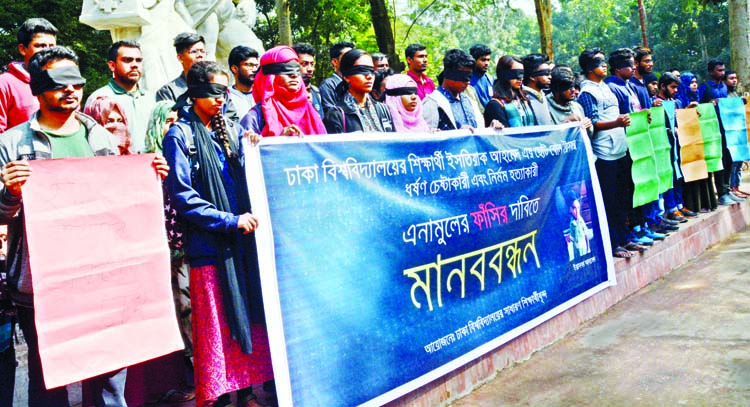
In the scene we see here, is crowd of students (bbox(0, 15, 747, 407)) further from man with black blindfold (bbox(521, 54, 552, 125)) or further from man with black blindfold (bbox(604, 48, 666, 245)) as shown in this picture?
man with black blindfold (bbox(604, 48, 666, 245))

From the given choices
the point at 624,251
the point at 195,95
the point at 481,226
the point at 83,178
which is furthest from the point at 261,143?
the point at 624,251

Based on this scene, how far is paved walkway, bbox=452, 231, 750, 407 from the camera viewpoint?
407cm

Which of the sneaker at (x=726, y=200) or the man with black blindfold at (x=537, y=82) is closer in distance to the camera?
the man with black blindfold at (x=537, y=82)

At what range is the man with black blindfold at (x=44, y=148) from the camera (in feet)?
9.93

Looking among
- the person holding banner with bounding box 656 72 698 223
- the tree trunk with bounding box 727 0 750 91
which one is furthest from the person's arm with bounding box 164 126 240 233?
the tree trunk with bounding box 727 0 750 91

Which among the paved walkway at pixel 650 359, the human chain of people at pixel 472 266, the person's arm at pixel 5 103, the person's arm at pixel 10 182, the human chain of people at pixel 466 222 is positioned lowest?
the paved walkway at pixel 650 359


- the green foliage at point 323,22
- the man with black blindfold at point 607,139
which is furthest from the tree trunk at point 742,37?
the man with black blindfold at point 607,139

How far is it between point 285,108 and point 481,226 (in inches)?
58.5

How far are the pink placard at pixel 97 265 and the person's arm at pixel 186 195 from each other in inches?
5.3

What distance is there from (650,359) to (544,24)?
1202cm

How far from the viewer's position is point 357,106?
464 cm

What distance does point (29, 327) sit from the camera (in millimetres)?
3131

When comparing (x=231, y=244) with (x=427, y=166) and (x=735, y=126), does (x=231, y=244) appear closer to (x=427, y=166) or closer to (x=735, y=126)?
(x=427, y=166)

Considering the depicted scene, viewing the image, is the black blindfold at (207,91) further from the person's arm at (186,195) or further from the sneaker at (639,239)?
the sneaker at (639,239)
